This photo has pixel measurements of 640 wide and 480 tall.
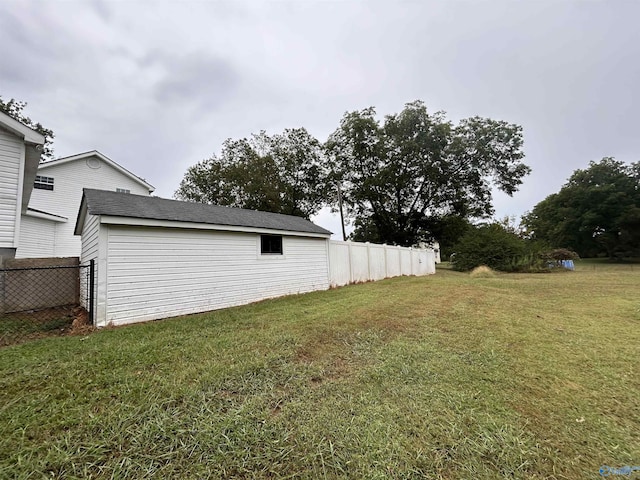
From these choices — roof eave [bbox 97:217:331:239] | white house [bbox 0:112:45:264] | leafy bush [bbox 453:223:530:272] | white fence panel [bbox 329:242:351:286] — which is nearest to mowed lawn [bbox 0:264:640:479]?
roof eave [bbox 97:217:331:239]

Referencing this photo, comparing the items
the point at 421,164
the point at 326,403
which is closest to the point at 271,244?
the point at 326,403

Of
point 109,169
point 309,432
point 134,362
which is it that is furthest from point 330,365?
point 109,169

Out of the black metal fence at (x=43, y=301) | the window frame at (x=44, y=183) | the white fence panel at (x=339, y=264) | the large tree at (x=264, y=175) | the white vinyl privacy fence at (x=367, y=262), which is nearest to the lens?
the black metal fence at (x=43, y=301)

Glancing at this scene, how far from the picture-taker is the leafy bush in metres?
17.9

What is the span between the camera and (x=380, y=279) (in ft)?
42.1

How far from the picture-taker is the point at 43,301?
667 centimetres

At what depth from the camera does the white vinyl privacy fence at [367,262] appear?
10.5 metres

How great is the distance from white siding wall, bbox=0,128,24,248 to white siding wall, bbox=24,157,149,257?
23.1 ft

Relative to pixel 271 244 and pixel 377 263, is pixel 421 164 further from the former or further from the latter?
pixel 271 244

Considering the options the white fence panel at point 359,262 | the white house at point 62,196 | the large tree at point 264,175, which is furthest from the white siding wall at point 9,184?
the large tree at point 264,175

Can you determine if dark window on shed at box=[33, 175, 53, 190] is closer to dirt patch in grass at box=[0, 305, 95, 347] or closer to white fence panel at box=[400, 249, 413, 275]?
dirt patch in grass at box=[0, 305, 95, 347]

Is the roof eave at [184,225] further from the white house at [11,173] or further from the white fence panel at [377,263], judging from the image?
the white fence panel at [377,263]

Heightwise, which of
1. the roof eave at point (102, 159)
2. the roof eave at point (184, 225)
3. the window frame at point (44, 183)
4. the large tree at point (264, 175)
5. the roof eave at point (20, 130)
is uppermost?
the large tree at point (264, 175)

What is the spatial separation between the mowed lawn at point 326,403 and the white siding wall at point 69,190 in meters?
11.2
